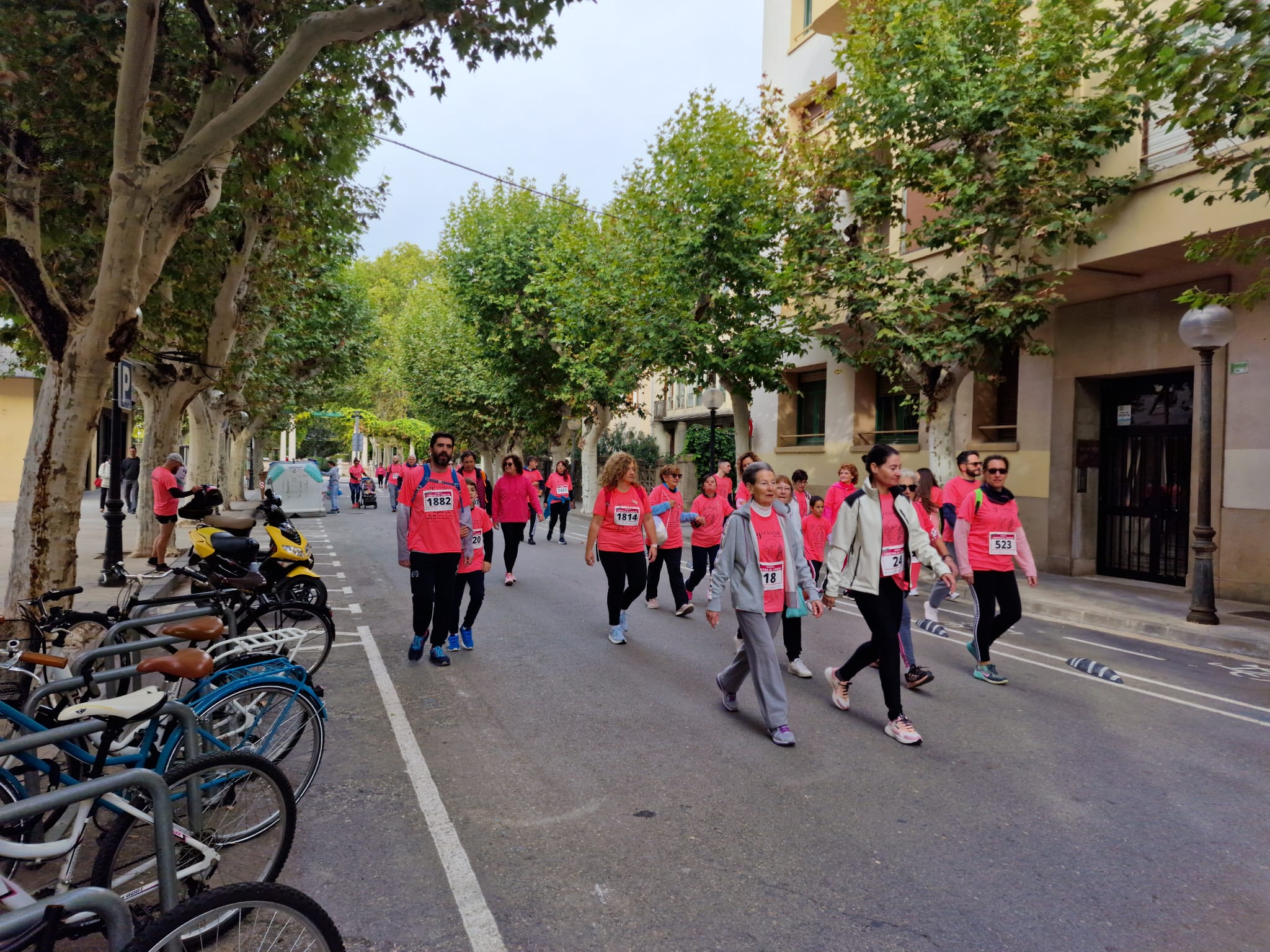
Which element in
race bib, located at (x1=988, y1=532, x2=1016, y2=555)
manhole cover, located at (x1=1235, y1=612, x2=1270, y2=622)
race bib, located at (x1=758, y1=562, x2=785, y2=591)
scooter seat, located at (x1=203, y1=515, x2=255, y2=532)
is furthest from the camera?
manhole cover, located at (x1=1235, y1=612, x2=1270, y2=622)

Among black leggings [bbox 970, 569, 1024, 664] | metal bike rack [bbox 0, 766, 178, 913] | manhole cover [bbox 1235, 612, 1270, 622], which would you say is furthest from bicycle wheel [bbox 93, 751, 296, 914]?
manhole cover [bbox 1235, 612, 1270, 622]

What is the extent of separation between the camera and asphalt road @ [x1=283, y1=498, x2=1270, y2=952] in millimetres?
3068

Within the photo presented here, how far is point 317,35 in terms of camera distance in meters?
6.18

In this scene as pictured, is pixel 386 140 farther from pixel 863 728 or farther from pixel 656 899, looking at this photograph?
pixel 656 899

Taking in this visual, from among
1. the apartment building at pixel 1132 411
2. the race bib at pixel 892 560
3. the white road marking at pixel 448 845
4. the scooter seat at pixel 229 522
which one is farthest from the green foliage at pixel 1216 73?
the scooter seat at pixel 229 522

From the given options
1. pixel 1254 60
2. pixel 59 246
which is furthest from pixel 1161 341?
pixel 59 246

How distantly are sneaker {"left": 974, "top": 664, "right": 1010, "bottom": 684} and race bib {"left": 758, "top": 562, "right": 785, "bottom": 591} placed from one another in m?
2.40

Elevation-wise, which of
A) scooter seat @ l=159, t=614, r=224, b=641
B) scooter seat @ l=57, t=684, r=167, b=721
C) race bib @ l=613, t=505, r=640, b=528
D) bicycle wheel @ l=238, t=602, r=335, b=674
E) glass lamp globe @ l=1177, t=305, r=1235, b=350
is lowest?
bicycle wheel @ l=238, t=602, r=335, b=674

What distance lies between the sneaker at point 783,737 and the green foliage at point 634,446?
26.6m

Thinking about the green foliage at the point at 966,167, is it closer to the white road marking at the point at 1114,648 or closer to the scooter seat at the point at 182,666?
the white road marking at the point at 1114,648

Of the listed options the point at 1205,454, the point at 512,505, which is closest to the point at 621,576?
the point at 512,505

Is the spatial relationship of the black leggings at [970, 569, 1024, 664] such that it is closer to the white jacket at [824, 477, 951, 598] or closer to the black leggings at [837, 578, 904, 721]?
the white jacket at [824, 477, 951, 598]

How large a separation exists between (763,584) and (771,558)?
0.77 feet

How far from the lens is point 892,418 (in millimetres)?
18922
